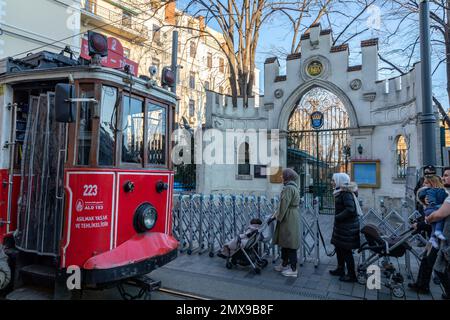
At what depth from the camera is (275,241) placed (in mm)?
5664

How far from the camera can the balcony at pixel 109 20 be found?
21.1 m

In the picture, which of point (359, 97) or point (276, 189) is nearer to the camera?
point (359, 97)

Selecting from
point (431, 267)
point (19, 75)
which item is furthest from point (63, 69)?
point (431, 267)

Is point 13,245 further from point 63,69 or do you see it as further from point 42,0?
point 42,0

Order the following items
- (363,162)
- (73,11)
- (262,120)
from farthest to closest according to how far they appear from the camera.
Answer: (73,11) → (262,120) → (363,162)

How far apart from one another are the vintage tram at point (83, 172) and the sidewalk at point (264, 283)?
3.33ft

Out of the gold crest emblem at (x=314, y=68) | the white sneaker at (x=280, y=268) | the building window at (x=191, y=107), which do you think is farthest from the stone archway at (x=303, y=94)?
the building window at (x=191, y=107)

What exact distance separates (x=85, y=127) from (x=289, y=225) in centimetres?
370

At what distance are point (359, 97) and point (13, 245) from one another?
12.0m

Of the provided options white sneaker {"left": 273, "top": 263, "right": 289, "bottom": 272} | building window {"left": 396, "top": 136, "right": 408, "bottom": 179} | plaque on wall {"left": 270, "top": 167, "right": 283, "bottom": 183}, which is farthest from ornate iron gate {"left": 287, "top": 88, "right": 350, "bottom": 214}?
white sneaker {"left": 273, "top": 263, "right": 289, "bottom": 272}

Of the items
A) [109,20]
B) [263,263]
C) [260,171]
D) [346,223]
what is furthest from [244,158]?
[109,20]

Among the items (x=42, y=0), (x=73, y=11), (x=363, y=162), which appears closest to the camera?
(x=363, y=162)

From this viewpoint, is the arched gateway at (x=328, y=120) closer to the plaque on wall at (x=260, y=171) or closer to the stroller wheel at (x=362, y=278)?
the plaque on wall at (x=260, y=171)

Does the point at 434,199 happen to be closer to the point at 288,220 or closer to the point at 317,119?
the point at 288,220
